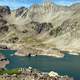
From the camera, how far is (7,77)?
12312 centimetres

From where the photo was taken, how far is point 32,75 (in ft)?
449

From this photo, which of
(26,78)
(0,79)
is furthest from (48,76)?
(0,79)

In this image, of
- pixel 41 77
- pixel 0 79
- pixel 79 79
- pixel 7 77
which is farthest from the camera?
pixel 79 79

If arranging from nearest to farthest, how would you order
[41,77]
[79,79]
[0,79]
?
[0,79] → [41,77] → [79,79]

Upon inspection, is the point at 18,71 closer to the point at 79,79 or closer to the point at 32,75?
the point at 32,75

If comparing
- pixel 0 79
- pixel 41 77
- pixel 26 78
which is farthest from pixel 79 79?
pixel 0 79

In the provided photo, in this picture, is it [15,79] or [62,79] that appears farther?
[62,79]

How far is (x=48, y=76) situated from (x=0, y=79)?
28.3 m

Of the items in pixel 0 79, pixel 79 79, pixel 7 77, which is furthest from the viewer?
pixel 79 79

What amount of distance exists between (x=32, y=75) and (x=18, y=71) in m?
10.6

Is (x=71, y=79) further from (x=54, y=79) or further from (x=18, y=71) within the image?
(x=18, y=71)

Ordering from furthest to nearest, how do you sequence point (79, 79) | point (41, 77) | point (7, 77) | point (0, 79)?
point (79, 79) → point (41, 77) → point (7, 77) → point (0, 79)

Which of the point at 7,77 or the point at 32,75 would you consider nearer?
the point at 7,77

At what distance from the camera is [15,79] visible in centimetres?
12025
